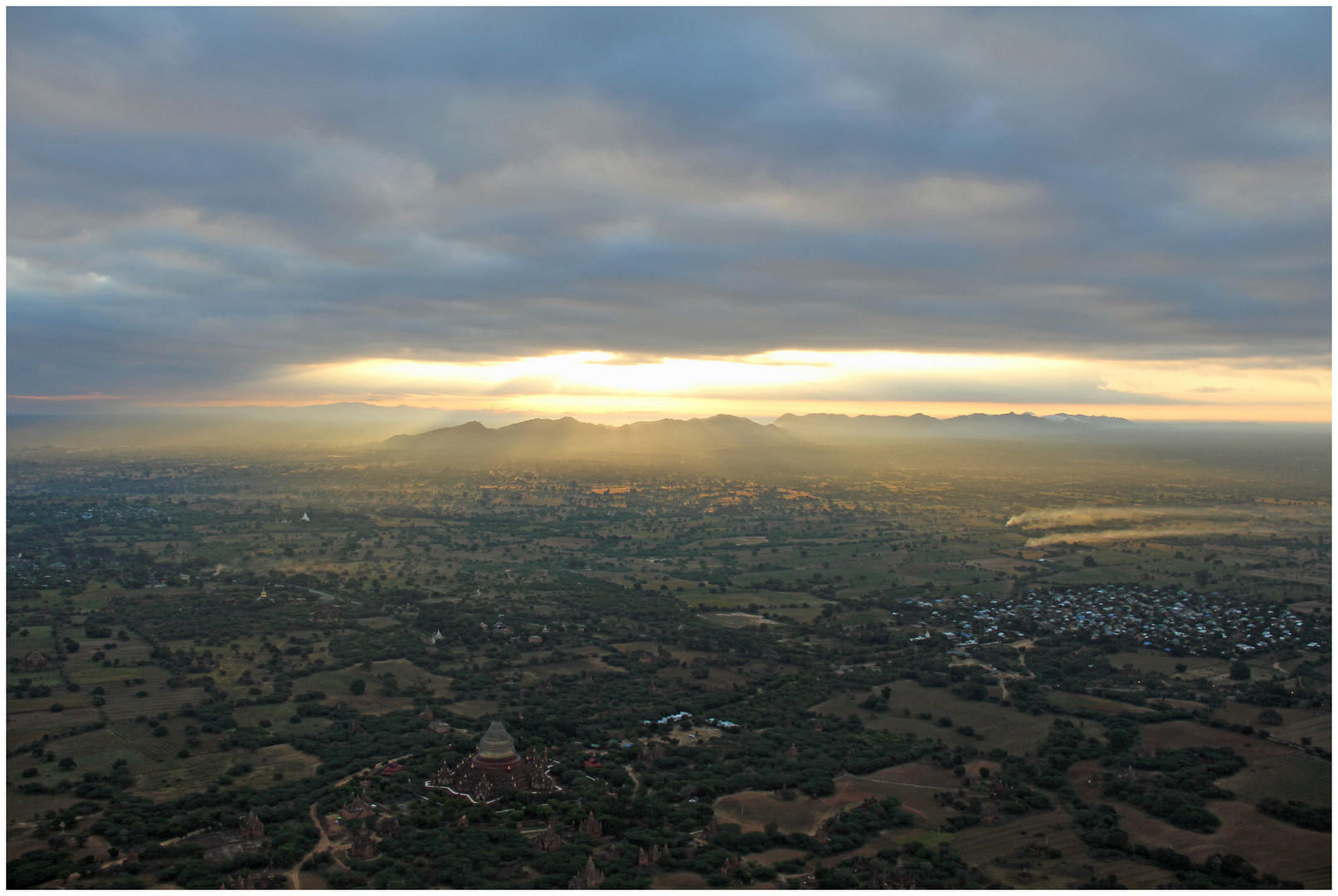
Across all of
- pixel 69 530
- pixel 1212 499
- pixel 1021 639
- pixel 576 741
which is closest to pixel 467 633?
pixel 576 741

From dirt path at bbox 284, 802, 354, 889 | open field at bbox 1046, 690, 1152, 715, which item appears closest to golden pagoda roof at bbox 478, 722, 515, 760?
Result: dirt path at bbox 284, 802, 354, 889

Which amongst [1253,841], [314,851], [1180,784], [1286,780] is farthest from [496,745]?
[1286,780]

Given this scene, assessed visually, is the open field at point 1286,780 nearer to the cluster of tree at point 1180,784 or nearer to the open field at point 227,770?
the cluster of tree at point 1180,784

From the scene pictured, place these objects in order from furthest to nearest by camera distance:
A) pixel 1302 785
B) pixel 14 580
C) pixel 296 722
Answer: pixel 14 580
pixel 296 722
pixel 1302 785

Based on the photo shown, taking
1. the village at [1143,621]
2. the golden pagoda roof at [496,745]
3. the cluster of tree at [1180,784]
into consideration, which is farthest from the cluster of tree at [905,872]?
the village at [1143,621]

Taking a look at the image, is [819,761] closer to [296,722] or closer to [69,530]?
[296,722]

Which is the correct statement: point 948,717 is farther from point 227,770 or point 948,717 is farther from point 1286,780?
point 227,770

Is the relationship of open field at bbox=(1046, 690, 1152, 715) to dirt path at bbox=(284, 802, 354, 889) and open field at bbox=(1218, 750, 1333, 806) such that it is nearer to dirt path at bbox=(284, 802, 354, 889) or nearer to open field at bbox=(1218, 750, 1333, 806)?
open field at bbox=(1218, 750, 1333, 806)
